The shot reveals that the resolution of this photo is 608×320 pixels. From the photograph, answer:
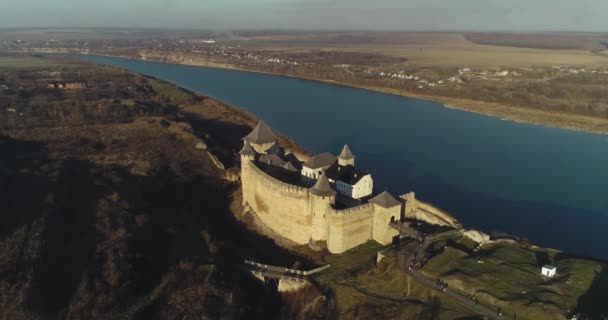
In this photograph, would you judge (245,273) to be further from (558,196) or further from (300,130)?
(300,130)

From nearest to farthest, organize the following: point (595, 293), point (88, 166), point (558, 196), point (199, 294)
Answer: point (595, 293), point (199, 294), point (558, 196), point (88, 166)

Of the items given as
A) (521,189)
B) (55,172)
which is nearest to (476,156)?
(521,189)

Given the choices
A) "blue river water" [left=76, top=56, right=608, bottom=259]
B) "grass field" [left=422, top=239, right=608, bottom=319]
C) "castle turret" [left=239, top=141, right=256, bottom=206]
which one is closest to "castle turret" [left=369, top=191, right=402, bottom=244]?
"grass field" [left=422, top=239, right=608, bottom=319]

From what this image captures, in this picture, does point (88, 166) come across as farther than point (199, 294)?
Yes

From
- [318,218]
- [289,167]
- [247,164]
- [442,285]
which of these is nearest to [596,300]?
[442,285]

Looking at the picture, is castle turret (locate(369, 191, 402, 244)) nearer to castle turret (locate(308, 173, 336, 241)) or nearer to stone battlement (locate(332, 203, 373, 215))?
stone battlement (locate(332, 203, 373, 215))

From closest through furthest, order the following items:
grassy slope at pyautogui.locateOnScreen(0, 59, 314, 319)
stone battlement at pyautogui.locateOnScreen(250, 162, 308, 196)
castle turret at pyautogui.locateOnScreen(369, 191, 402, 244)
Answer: grassy slope at pyautogui.locateOnScreen(0, 59, 314, 319)
castle turret at pyautogui.locateOnScreen(369, 191, 402, 244)
stone battlement at pyautogui.locateOnScreen(250, 162, 308, 196)
